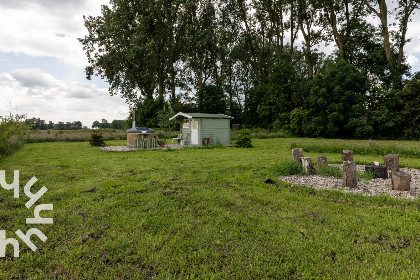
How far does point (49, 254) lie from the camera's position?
7.80 ft

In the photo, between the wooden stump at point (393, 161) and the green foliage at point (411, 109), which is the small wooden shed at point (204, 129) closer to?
the wooden stump at point (393, 161)

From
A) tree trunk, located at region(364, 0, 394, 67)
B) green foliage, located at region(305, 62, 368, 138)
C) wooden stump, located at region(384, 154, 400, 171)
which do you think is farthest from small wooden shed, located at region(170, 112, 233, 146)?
tree trunk, located at region(364, 0, 394, 67)

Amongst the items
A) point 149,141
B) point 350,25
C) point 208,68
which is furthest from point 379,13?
point 149,141

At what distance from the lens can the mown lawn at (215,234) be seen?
215 cm

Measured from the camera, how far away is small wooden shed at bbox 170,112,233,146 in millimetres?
15355

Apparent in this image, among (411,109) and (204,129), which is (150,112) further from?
(411,109)

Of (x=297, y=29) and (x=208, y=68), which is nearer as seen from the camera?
(x=297, y=29)

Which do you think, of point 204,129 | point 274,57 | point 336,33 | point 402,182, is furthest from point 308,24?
point 402,182

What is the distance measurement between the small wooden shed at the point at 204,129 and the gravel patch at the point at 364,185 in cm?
992

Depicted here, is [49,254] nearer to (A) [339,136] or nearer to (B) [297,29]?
(A) [339,136]

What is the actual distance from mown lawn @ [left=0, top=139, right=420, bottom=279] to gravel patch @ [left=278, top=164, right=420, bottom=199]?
0.48m

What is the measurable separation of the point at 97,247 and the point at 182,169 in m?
4.44

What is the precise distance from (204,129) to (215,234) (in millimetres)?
12876

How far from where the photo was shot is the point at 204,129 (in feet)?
51.0
